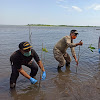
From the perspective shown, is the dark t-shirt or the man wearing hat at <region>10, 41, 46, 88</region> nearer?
the man wearing hat at <region>10, 41, 46, 88</region>

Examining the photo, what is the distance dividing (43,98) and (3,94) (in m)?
1.29

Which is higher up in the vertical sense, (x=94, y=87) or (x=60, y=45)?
(x=60, y=45)

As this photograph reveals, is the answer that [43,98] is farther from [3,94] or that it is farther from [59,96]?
[3,94]

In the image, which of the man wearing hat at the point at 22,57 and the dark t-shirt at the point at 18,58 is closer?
the man wearing hat at the point at 22,57

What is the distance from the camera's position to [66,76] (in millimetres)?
4965

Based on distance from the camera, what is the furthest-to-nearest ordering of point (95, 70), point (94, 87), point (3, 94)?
point (95, 70) < point (94, 87) < point (3, 94)

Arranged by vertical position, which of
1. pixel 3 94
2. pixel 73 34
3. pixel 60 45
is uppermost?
pixel 73 34

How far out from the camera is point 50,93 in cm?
373

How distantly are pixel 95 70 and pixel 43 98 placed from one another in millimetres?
3191

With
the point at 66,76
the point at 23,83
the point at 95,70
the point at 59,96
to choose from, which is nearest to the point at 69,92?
the point at 59,96

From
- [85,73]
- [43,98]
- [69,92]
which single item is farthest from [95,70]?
[43,98]

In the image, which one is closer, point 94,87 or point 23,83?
point 94,87

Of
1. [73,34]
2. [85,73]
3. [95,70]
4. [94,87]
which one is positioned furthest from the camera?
[95,70]

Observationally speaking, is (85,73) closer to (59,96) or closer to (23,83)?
(59,96)
